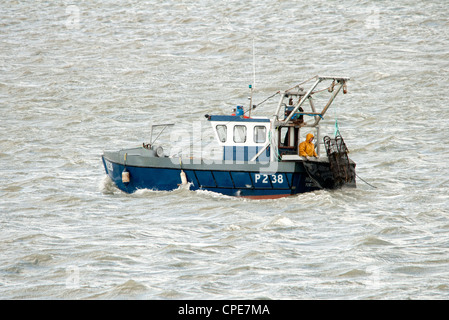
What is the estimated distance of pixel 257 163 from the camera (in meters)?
19.8

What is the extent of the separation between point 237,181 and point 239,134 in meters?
1.49

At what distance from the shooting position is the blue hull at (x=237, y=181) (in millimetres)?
19844

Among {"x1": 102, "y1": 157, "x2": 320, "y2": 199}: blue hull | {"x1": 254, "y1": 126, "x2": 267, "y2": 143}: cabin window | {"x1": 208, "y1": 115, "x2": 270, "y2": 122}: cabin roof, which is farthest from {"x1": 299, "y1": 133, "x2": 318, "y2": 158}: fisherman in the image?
{"x1": 208, "y1": 115, "x2": 270, "y2": 122}: cabin roof

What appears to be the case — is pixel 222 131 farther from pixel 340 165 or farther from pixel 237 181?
pixel 340 165

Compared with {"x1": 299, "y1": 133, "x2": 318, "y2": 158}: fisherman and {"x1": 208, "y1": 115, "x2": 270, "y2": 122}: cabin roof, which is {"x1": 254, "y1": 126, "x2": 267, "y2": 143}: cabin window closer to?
{"x1": 208, "y1": 115, "x2": 270, "y2": 122}: cabin roof

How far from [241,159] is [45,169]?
7988 mm

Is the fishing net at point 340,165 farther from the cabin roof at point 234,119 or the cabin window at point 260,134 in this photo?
the cabin roof at point 234,119

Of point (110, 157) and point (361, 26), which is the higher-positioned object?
point (361, 26)

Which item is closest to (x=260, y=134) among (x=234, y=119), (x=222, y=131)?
(x=234, y=119)

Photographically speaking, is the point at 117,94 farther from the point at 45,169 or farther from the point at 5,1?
the point at 5,1

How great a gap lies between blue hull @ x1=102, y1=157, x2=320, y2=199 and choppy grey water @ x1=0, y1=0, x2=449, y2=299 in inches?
10.6

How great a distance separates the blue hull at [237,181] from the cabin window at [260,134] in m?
1.18

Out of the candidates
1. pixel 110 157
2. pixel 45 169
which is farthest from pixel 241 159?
pixel 45 169

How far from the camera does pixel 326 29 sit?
153 ft
